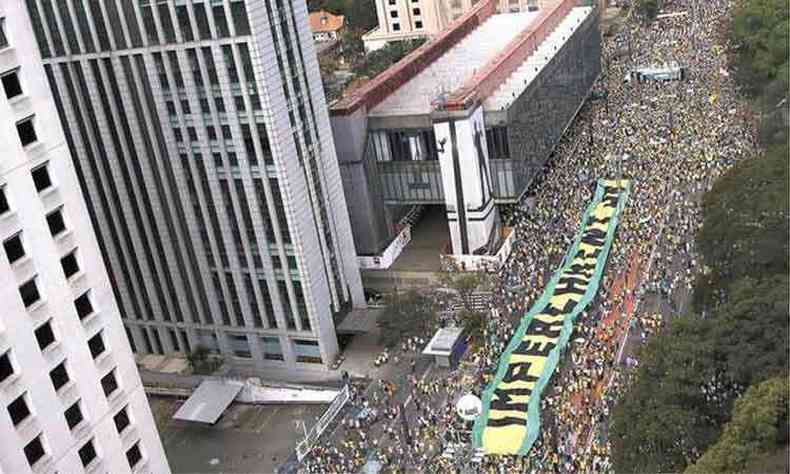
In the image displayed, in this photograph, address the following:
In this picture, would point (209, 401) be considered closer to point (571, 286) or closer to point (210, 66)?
point (210, 66)

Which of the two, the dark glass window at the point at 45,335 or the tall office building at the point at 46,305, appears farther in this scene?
the dark glass window at the point at 45,335

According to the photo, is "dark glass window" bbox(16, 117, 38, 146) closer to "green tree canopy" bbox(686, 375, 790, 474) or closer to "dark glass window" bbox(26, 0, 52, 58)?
"green tree canopy" bbox(686, 375, 790, 474)

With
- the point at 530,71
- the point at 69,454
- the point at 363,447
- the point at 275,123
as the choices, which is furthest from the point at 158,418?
the point at 530,71

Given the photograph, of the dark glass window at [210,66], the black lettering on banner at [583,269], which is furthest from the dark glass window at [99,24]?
the black lettering on banner at [583,269]

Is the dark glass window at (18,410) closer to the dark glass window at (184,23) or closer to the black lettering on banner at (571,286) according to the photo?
the dark glass window at (184,23)

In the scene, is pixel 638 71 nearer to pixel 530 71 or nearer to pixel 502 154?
pixel 530 71

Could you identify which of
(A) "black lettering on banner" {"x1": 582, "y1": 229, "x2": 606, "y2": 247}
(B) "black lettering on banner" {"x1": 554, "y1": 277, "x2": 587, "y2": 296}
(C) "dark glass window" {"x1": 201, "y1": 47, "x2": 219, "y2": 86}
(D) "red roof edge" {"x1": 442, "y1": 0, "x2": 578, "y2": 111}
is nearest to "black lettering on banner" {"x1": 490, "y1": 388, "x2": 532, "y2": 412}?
(B) "black lettering on banner" {"x1": 554, "y1": 277, "x2": 587, "y2": 296}
